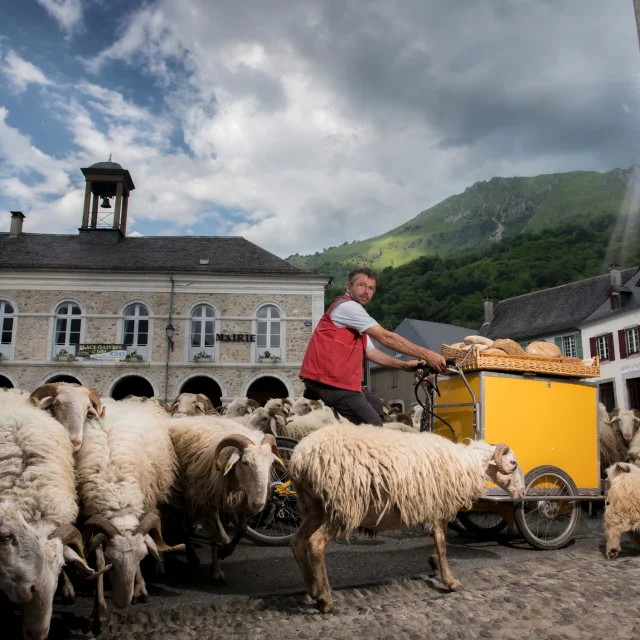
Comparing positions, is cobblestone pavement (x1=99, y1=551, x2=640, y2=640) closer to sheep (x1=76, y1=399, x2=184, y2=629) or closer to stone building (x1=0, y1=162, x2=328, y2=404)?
sheep (x1=76, y1=399, x2=184, y2=629)

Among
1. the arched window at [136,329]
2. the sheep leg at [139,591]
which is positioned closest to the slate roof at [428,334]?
the arched window at [136,329]

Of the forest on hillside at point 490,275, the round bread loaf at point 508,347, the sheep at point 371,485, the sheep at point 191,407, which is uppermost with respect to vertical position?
the forest on hillside at point 490,275

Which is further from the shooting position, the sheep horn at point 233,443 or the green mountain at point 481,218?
the green mountain at point 481,218

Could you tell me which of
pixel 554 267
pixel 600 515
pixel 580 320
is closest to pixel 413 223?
pixel 554 267

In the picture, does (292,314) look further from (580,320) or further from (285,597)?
(285,597)

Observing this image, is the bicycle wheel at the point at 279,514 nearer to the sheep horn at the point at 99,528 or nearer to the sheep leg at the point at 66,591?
the sheep leg at the point at 66,591

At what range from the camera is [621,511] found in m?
5.47

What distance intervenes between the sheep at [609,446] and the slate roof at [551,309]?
1025 inches

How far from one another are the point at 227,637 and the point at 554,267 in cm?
5949

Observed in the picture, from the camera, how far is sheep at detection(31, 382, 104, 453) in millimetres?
4539

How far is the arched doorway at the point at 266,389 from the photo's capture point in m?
26.8

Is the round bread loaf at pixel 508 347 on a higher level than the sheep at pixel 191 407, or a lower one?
higher

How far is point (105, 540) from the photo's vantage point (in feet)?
12.5

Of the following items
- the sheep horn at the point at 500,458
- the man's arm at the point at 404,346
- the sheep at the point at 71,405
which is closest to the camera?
the sheep at the point at 71,405
